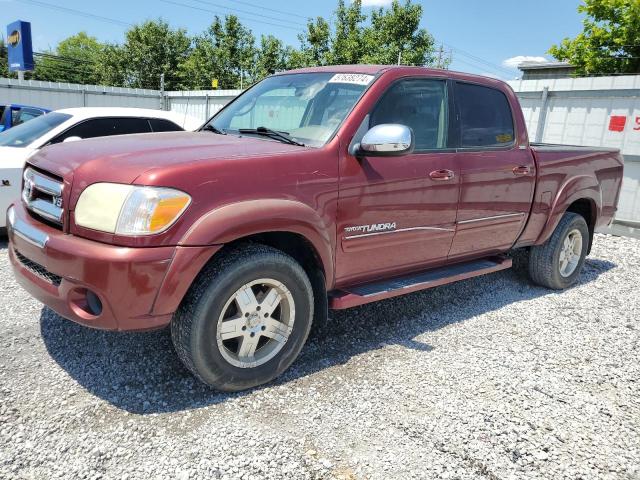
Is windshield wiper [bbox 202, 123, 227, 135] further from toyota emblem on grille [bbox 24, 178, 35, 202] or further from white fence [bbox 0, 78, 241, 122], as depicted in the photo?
white fence [bbox 0, 78, 241, 122]

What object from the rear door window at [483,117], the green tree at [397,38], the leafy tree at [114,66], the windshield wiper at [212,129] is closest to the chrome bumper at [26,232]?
the windshield wiper at [212,129]

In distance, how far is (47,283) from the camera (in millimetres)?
2709

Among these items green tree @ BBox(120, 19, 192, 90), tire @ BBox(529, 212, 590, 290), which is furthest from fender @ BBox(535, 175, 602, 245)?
green tree @ BBox(120, 19, 192, 90)

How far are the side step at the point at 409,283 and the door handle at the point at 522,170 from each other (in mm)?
787

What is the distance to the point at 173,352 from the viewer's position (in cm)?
341

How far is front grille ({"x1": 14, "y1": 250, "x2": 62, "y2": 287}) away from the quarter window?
2093 mm

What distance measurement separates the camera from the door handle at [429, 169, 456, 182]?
143 inches

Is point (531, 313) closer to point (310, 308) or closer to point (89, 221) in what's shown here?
point (310, 308)

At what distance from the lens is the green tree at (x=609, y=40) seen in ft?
77.2

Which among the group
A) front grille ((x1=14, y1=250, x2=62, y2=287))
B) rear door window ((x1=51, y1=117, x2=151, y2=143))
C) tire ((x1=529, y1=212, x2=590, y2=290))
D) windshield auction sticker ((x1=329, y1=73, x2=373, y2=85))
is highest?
windshield auction sticker ((x1=329, y1=73, x2=373, y2=85))

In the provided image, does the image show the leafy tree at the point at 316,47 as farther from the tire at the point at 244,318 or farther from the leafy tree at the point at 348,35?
the tire at the point at 244,318

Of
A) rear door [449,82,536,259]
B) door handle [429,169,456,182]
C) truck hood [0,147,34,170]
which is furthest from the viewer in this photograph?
truck hood [0,147,34,170]

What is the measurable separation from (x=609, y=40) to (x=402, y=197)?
2694 centimetres

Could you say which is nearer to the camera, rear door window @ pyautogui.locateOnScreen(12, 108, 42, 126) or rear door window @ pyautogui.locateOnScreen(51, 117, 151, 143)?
rear door window @ pyautogui.locateOnScreen(51, 117, 151, 143)
